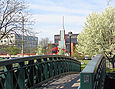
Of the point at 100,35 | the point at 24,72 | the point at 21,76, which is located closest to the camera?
the point at 21,76

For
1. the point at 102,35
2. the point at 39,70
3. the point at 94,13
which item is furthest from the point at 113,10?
the point at 39,70

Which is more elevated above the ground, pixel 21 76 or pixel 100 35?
pixel 100 35

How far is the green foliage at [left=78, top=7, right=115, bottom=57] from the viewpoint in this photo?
90.5 feet

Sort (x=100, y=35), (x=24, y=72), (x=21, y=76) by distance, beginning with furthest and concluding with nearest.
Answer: (x=100, y=35) → (x=24, y=72) → (x=21, y=76)

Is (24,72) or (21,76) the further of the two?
(24,72)

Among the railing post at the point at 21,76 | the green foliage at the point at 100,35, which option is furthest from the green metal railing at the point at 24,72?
the green foliage at the point at 100,35

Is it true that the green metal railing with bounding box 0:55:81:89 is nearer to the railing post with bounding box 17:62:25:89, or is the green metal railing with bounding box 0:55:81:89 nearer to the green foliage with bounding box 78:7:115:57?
the railing post with bounding box 17:62:25:89

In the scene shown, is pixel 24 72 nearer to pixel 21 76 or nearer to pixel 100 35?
pixel 21 76

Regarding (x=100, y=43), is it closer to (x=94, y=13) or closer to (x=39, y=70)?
(x=94, y=13)

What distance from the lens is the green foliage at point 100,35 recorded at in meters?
27.6

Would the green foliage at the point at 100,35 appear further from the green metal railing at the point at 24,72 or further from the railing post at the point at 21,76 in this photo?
the railing post at the point at 21,76

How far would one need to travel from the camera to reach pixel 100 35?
27.3m

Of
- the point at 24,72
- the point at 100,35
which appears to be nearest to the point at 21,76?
the point at 24,72

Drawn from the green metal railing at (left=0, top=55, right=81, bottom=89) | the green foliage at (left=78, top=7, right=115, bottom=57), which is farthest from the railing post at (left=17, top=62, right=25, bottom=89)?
the green foliage at (left=78, top=7, right=115, bottom=57)
